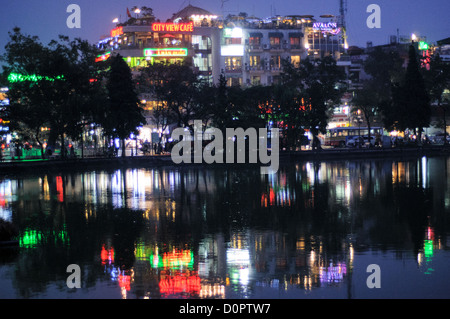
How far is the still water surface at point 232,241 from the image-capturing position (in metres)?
14.0

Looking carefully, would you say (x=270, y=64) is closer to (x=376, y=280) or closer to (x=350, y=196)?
(x=350, y=196)

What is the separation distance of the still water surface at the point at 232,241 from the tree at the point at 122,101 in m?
30.7

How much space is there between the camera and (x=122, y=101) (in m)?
66.6

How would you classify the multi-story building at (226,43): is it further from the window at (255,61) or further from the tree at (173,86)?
the tree at (173,86)

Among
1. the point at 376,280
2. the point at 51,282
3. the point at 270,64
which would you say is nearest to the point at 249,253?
the point at 376,280

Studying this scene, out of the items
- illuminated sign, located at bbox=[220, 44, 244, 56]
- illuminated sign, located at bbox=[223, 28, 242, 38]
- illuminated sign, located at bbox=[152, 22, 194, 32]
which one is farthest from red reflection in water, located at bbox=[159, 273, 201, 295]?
illuminated sign, located at bbox=[223, 28, 242, 38]

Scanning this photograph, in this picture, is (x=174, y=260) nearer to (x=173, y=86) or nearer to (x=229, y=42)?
(x=173, y=86)

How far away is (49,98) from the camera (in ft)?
205

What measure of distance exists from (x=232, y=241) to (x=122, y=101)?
49.4 m

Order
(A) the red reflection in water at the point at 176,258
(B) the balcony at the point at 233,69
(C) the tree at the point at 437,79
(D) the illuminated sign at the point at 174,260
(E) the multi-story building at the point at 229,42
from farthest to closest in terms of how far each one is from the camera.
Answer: (B) the balcony at the point at 233,69 → (E) the multi-story building at the point at 229,42 → (C) the tree at the point at 437,79 → (A) the red reflection in water at the point at 176,258 → (D) the illuminated sign at the point at 174,260

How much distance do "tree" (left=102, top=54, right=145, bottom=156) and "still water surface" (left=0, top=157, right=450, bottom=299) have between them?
3074 centimetres

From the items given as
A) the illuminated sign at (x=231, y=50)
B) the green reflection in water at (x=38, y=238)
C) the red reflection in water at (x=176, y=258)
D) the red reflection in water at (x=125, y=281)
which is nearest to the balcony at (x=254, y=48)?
the illuminated sign at (x=231, y=50)

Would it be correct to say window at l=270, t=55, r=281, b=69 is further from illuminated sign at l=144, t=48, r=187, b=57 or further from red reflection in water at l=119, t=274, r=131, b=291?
red reflection in water at l=119, t=274, r=131, b=291

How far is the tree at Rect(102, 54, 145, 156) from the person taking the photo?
218 feet
